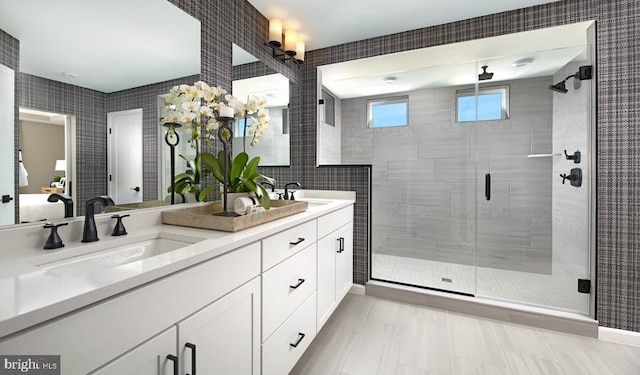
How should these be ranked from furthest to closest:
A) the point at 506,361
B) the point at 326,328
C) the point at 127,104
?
the point at 326,328
the point at 506,361
the point at 127,104

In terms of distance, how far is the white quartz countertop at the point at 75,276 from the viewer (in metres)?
0.50

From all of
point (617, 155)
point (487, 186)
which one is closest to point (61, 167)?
point (487, 186)

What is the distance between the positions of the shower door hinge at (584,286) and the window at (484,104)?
4.49 feet

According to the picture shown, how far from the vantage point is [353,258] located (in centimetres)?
257

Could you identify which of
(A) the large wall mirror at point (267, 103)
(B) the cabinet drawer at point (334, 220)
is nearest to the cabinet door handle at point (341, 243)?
(B) the cabinet drawer at point (334, 220)

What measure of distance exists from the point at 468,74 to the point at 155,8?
7.90 ft

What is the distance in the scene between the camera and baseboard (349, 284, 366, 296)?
2523 mm

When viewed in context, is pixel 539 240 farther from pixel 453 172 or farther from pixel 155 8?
pixel 155 8

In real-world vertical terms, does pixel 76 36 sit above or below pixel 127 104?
above

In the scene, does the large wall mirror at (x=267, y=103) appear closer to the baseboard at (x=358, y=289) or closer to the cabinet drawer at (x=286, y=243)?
the cabinet drawer at (x=286, y=243)

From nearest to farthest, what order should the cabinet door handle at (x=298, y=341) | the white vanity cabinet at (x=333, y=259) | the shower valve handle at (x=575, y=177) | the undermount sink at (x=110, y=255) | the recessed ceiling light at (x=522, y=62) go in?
the undermount sink at (x=110, y=255) < the cabinet door handle at (x=298, y=341) < the white vanity cabinet at (x=333, y=259) < the shower valve handle at (x=575, y=177) < the recessed ceiling light at (x=522, y=62)

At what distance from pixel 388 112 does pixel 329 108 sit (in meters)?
0.59

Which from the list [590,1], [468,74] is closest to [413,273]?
[468,74]

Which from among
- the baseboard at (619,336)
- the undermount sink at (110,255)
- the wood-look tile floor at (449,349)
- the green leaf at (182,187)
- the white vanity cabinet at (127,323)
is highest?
the green leaf at (182,187)
